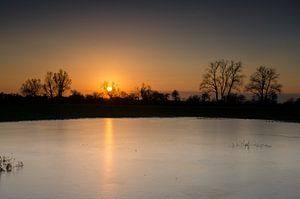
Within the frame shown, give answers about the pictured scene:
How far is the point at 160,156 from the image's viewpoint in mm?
23141

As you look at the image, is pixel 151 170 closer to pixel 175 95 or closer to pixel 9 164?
pixel 9 164

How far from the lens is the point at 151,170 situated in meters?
18.7

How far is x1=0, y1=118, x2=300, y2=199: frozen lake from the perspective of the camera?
47.3ft

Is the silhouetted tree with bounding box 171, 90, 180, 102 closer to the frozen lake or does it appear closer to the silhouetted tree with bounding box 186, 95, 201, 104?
the silhouetted tree with bounding box 186, 95, 201, 104

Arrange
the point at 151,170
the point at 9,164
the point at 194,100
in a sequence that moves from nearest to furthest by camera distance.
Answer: the point at 151,170 → the point at 9,164 → the point at 194,100

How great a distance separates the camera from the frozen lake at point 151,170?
47.3 feet

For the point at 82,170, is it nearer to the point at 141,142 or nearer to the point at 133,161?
the point at 133,161

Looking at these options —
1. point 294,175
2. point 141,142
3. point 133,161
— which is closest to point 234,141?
point 141,142

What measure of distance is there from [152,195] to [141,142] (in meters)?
16.2

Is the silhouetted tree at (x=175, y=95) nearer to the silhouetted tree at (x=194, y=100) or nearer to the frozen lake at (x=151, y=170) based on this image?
the silhouetted tree at (x=194, y=100)

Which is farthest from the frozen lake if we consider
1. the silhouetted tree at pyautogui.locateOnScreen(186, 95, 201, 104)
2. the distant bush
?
the silhouetted tree at pyautogui.locateOnScreen(186, 95, 201, 104)

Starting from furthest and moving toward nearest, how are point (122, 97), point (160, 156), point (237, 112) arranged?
point (122, 97) → point (237, 112) → point (160, 156)

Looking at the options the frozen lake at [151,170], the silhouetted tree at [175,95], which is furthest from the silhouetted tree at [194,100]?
the frozen lake at [151,170]

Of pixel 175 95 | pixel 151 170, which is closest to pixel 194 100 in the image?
pixel 175 95
